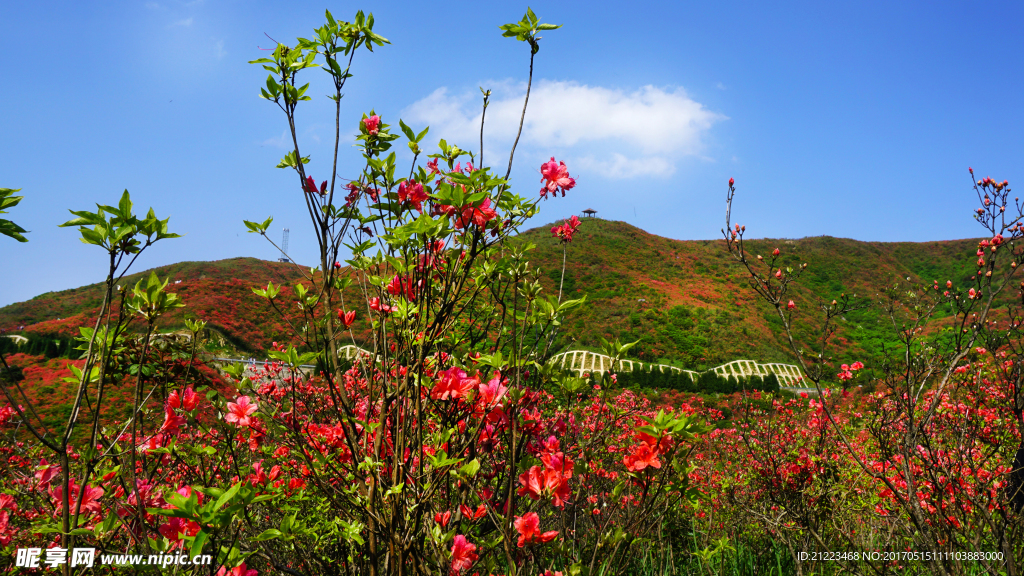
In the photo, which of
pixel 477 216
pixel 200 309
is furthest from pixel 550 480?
pixel 200 309

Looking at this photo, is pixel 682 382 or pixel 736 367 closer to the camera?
pixel 682 382

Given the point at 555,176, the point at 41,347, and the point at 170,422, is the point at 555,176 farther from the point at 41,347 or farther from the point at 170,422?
the point at 41,347

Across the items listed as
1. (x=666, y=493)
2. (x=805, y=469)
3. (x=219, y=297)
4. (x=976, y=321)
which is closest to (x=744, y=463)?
(x=805, y=469)

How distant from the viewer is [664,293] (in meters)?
25.9

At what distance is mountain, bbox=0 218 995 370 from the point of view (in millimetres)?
18656

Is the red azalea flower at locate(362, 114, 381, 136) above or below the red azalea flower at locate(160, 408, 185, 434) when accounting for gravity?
above

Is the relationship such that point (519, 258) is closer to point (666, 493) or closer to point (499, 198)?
point (499, 198)

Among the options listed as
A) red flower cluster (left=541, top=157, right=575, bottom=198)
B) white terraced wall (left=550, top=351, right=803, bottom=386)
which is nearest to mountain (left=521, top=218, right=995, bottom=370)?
white terraced wall (left=550, top=351, right=803, bottom=386)

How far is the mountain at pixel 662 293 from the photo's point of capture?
1866 cm

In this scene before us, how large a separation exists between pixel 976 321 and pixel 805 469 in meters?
2.02

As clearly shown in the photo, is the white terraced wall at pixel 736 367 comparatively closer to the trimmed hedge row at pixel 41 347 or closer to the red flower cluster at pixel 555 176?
the red flower cluster at pixel 555 176

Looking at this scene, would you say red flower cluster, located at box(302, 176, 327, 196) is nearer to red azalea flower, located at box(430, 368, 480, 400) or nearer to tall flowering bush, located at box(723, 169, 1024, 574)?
Result: red azalea flower, located at box(430, 368, 480, 400)

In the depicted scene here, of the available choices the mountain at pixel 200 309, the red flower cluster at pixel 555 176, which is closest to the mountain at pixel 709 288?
the red flower cluster at pixel 555 176

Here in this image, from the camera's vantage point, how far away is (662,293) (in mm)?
25828
